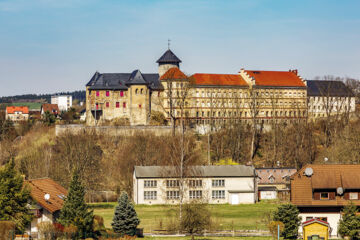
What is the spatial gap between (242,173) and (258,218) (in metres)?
16.5

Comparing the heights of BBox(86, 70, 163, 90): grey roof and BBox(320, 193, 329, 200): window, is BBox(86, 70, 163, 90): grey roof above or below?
above

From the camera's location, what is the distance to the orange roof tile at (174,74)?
104 metres

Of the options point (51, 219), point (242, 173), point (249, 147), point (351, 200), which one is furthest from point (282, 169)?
point (51, 219)

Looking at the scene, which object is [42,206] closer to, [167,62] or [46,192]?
[46,192]

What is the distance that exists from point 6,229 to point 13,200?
13.3 ft

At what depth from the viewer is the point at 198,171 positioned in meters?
70.7

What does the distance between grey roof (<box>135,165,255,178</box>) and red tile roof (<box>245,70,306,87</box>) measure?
42596 mm

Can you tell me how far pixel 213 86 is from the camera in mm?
110125

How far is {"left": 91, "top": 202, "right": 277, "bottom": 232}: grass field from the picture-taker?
167ft

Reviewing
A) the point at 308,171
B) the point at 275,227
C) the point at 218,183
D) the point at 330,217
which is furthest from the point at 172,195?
the point at 275,227

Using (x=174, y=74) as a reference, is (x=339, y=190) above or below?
below

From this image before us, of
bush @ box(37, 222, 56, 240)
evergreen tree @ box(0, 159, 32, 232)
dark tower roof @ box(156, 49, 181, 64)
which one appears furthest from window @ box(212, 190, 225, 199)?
dark tower roof @ box(156, 49, 181, 64)

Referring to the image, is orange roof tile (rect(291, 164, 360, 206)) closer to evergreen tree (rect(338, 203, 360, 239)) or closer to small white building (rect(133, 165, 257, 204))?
evergreen tree (rect(338, 203, 360, 239))

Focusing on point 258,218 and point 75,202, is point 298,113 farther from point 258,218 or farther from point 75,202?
point 75,202
